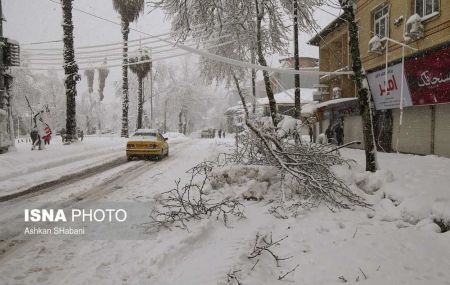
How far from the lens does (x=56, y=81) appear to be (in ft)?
217

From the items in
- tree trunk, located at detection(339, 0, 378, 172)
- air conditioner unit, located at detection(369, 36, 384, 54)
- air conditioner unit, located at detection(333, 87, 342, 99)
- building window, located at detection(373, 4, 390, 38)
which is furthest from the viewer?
air conditioner unit, located at detection(333, 87, 342, 99)

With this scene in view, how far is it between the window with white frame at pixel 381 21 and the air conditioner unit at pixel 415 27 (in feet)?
9.13

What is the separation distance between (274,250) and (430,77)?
32.8 feet

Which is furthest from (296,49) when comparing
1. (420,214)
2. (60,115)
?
(60,115)

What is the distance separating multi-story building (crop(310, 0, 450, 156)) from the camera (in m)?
11.5

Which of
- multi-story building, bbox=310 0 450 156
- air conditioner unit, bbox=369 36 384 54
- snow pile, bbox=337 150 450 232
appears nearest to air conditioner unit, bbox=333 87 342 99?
multi-story building, bbox=310 0 450 156

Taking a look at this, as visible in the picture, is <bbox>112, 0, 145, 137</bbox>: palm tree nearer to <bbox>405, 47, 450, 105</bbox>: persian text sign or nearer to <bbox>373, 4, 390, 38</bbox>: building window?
<bbox>373, 4, 390, 38</bbox>: building window

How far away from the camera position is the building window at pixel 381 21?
51.2 feet

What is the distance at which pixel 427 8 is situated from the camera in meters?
12.6

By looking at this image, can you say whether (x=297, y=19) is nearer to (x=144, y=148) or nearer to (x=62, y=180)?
(x=144, y=148)

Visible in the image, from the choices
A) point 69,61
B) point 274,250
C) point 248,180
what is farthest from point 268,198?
point 69,61

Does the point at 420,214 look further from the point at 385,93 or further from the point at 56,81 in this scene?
the point at 56,81

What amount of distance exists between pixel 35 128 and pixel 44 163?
5232mm

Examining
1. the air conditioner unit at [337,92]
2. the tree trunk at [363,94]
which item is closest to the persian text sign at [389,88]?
the air conditioner unit at [337,92]
